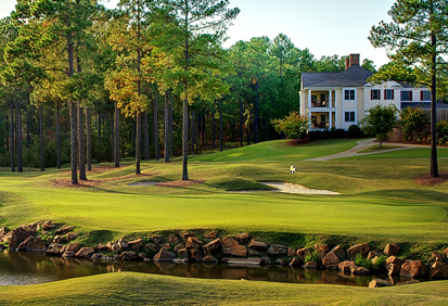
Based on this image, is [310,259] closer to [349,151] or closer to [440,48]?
[440,48]

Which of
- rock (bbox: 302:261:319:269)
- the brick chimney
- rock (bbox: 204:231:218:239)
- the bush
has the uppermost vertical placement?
the brick chimney

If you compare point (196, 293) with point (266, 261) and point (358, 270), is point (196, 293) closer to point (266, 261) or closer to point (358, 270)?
point (266, 261)

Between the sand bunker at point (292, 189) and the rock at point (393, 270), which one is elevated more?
the sand bunker at point (292, 189)

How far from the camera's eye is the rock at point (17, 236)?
18548mm

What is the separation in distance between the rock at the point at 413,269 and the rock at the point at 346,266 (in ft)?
4.30

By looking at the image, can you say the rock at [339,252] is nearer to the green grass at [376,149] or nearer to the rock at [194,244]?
the rock at [194,244]

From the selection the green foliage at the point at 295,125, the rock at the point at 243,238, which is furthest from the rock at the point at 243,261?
the green foliage at the point at 295,125

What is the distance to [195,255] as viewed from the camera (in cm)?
1612

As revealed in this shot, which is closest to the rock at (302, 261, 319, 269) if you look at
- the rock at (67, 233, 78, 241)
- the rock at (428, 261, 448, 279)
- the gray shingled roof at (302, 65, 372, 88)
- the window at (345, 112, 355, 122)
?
the rock at (428, 261, 448, 279)

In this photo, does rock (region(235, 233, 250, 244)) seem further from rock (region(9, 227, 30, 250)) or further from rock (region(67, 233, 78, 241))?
rock (region(9, 227, 30, 250))

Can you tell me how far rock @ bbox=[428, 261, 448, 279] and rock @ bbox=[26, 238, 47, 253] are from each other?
40.1ft

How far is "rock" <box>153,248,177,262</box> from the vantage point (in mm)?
16188

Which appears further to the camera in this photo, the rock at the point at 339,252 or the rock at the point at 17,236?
the rock at the point at 17,236

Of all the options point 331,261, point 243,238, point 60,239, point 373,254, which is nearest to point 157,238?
point 243,238
